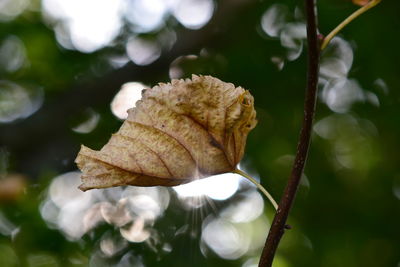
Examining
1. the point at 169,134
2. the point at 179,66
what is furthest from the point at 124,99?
the point at 169,134

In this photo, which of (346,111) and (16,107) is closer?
(346,111)

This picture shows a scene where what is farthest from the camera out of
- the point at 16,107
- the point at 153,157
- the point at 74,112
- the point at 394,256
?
the point at 16,107

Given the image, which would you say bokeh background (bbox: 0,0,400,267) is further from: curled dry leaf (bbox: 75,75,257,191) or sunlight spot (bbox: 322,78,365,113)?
curled dry leaf (bbox: 75,75,257,191)

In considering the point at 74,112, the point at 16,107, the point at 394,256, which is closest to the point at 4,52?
the point at 16,107

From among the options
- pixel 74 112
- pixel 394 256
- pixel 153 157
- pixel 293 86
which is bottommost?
pixel 394 256

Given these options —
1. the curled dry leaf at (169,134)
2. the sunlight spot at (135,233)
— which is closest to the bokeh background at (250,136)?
the sunlight spot at (135,233)

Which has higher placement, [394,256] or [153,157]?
[153,157]

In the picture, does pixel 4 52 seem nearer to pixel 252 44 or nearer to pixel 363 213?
pixel 252 44
